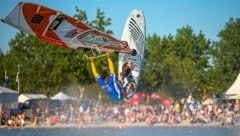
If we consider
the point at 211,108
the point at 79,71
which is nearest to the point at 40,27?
the point at 211,108

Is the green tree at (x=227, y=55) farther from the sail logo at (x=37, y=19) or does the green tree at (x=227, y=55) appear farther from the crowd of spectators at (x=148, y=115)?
the sail logo at (x=37, y=19)

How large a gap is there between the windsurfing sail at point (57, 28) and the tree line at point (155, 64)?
1933 cm

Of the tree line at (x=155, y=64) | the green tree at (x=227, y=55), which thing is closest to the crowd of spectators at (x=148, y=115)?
the tree line at (x=155, y=64)

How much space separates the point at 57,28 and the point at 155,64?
26.5 metres

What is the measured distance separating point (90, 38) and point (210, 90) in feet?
86.4

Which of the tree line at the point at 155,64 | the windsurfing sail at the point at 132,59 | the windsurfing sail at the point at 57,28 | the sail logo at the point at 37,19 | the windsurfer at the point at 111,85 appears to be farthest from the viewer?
the tree line at the point at 155,64

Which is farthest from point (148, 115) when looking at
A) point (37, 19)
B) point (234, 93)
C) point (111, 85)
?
point (37, 19)

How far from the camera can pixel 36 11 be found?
15.5 m

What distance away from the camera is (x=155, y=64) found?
4184 cm

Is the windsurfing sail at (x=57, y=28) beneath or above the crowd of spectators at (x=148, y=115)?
above

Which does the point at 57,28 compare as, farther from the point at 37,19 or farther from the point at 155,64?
the point at 155,64

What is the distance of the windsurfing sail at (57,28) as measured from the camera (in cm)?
1537

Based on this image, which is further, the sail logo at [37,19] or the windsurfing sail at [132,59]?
the windsurfing sail at [132,59]

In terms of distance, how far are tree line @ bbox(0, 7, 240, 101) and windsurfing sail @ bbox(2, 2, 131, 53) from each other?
19.3 metres
